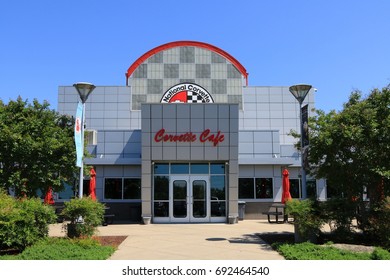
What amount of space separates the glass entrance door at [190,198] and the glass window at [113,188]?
516 cm

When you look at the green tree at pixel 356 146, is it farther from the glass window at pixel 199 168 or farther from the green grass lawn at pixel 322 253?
the glass window at pixel 199 168

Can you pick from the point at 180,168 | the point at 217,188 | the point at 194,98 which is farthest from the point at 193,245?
the point at 194,98

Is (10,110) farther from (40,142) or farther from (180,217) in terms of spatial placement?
(180,217)

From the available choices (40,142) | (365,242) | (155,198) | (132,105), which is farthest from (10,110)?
(132,105)

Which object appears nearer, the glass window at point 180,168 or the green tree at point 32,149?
the green tree at point 32,149

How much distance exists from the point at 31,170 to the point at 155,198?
23.0 feet

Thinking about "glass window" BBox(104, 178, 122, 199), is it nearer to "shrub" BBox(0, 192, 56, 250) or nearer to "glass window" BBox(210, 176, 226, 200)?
"glass window" BBox(210, 176, 226, 200)

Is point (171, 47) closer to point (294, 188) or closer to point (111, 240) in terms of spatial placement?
point (294, 188)

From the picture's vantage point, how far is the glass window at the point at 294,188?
26219mm

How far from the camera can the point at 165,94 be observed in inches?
1247

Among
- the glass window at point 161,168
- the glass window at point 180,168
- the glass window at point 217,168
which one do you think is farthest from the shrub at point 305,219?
the glass window at point 161,168

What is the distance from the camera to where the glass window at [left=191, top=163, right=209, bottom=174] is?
20828 mm

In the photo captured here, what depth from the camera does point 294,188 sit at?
26.3 meters

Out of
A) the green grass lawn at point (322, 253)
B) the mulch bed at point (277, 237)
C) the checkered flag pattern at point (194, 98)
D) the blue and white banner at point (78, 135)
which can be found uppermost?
the checkered flag pattern at point (194, 98)
